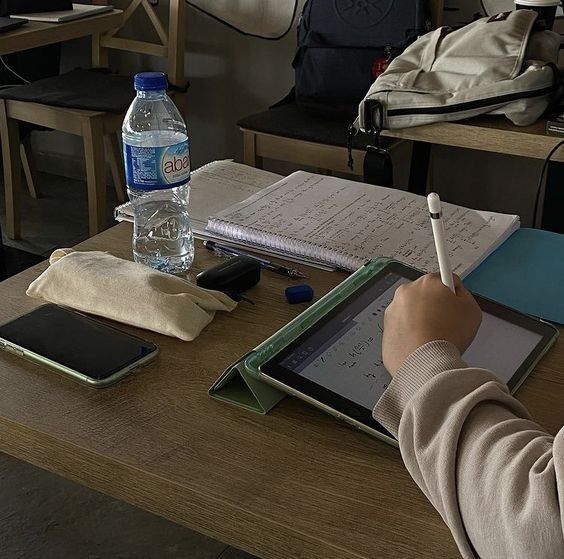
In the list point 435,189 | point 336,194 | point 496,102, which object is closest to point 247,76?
point 435,189

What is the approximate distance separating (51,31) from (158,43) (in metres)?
0.80

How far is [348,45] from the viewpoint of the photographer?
2445mm

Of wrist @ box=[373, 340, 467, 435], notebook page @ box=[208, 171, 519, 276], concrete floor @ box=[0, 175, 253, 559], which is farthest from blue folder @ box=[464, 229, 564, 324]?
concrete floor @ box=[0, 175, 253, 559]

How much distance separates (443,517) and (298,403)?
0.70 ft

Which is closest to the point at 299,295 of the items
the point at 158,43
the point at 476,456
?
the point at 476,456

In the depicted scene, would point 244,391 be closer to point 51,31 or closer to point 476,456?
point 476,456

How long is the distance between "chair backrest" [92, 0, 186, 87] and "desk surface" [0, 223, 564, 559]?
2.00m

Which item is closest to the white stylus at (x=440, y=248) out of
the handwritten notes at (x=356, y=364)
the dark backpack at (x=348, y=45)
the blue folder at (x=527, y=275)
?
the handwritten notes at (x=356, y=364)

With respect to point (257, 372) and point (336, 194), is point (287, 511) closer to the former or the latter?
point (257, 372)

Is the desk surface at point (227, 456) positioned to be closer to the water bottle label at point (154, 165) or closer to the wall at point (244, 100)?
the water bottle label at point (154, 165)

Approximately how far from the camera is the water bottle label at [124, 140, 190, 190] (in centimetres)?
108

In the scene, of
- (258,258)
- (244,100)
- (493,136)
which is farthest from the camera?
(244,100)

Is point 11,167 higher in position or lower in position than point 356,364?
lower

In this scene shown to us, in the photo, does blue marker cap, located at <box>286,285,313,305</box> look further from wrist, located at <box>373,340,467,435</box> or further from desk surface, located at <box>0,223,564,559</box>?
wrist, located at <box>373,340,467,435</box>
